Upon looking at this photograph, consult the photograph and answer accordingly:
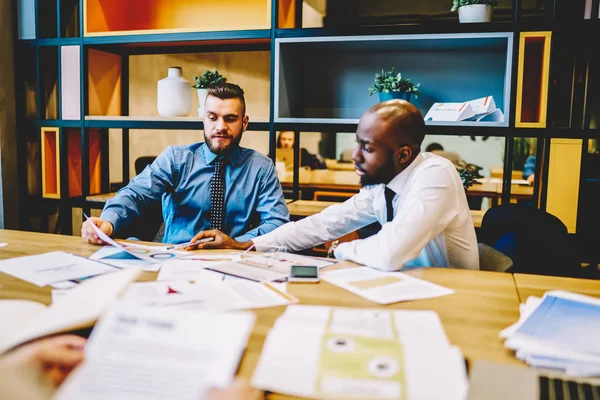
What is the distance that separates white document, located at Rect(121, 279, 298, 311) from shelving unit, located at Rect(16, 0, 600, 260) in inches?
64.3

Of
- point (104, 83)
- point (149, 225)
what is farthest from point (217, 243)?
point (104, 83)

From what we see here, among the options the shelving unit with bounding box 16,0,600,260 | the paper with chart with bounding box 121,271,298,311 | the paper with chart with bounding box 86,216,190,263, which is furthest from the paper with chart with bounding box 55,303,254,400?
the shelving unit with bounding box 16,0,600,260

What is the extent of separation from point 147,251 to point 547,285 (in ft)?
4.11

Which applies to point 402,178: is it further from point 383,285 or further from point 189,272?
point 189,272

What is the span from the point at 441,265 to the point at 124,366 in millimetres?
1358

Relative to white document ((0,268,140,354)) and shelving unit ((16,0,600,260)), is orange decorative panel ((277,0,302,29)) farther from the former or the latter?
white document ((0,268,140,354))

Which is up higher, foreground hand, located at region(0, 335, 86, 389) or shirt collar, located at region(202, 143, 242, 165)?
shirt collar, located at region(202, 143, 242, 165)

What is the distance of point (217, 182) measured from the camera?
235cm

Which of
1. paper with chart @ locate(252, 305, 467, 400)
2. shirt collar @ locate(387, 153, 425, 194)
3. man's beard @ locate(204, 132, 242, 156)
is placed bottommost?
paper with chart @ locate(252, 305, 467, 400)

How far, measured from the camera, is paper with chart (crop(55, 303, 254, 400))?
666 mm

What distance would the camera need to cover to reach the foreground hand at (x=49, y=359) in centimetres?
69

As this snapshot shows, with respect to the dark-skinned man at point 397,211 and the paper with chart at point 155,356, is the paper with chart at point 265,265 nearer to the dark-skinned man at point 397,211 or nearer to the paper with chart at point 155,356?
the dark-skinned man at point 397,211

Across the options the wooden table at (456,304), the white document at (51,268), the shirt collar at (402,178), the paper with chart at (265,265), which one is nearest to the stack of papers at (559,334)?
the wooden table at (456,304)

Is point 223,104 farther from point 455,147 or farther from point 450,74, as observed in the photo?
point 455,147
